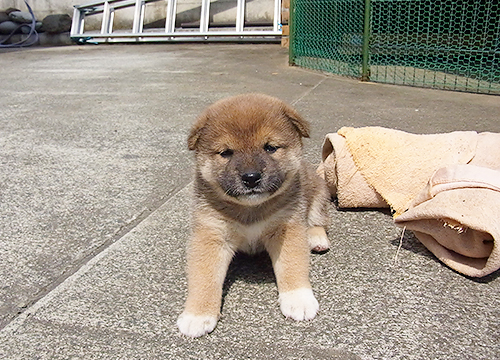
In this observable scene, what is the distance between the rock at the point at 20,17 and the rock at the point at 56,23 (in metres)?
0.65

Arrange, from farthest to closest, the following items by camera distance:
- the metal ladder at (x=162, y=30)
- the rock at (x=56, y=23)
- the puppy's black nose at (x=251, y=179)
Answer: the rock at (x=56, y=23) < the metal ladder at (x=162, y=30) < the puppy's black nose at (x=251, y=179)

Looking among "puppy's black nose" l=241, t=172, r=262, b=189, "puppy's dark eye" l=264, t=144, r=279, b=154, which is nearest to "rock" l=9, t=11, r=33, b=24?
"puppy's dark eye" l=264, t=144, r=279, b=154

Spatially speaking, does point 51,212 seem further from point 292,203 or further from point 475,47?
point 475,47

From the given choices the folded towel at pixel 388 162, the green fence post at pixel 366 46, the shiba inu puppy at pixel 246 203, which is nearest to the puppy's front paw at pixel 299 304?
the shiba inu puppy at pixel 246 203

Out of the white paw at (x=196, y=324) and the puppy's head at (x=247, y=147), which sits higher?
the puppy's head at (x=247, y=147)

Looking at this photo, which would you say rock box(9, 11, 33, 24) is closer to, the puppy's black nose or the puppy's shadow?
the puppy's shadow

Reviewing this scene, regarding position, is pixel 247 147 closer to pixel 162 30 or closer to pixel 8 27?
pixel 162 30

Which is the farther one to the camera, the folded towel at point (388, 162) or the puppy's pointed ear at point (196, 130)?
the folded towel at point (388, 162)

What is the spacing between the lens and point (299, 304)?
2.46m

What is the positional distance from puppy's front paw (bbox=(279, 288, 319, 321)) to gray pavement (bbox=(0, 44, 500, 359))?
4 cm

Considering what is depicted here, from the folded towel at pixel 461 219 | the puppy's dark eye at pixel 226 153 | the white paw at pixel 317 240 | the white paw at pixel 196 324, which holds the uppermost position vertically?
the puppy's dark eye at pixel 226 153

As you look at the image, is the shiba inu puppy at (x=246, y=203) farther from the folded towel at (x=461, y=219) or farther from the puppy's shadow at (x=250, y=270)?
the folded towel at (x=461, y=219)

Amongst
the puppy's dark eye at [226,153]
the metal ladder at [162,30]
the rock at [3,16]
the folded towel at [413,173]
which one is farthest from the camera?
the rock at [3,16]

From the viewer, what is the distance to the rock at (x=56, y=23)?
14625 millimetres
